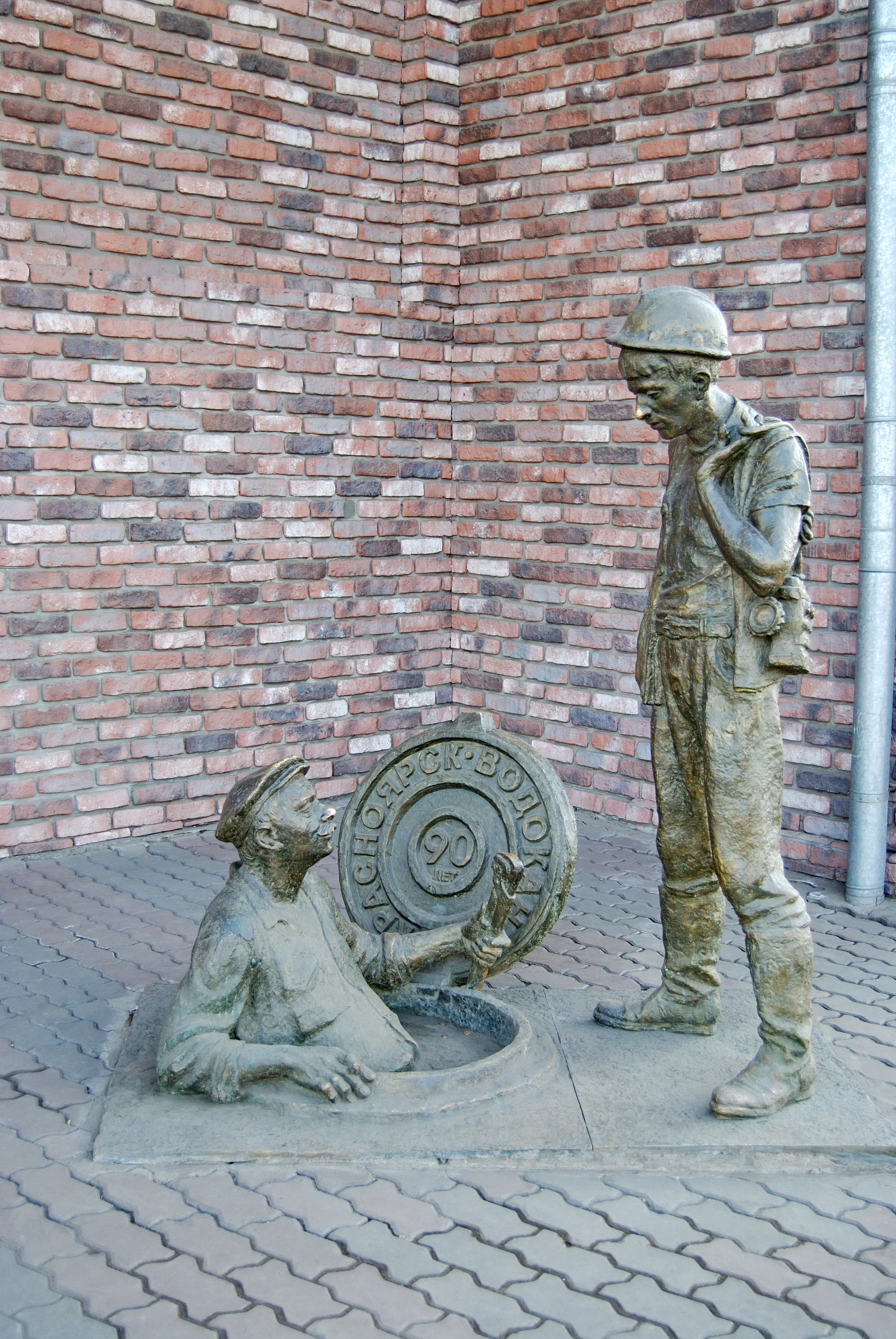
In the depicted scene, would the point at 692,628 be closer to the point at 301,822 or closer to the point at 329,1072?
the point at 301,822

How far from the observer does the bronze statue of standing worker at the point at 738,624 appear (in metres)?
3.65

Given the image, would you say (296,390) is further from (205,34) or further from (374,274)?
(205,34)

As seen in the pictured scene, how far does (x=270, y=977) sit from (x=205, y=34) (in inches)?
178

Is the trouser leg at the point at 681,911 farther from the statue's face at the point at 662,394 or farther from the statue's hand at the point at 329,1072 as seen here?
the statue's hand at the point at 329,1072

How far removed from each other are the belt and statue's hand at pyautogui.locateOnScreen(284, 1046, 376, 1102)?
142cm

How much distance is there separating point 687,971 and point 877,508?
228 cm

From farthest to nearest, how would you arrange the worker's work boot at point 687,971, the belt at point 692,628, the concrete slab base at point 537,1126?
the worker's work boot at point 687,971, the belt at point 692,628, the concrete slab base at point 537,1126

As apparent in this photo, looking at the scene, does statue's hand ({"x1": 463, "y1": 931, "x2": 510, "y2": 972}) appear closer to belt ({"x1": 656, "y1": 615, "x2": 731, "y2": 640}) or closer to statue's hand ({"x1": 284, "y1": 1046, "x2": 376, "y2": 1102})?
statue's hand ({"x1": 284, "y1": 1046, "x2": 376, "y2": 1102})

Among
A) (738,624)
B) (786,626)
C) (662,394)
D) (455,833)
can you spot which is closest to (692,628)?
(738,624)

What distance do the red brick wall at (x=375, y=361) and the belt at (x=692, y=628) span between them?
7.18 feet

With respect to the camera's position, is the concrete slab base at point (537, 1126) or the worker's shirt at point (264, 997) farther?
the worker's shirt at point (264, 997)

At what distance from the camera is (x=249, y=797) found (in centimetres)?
378

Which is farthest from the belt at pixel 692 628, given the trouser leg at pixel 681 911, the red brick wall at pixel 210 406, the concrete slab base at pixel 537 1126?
the red brick wall at pixel 210 406

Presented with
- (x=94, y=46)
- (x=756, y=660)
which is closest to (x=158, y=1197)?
(x=756, y=660)
